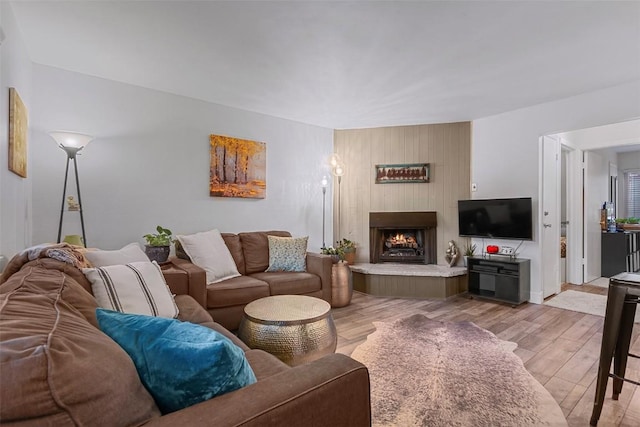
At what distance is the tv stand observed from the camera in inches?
149

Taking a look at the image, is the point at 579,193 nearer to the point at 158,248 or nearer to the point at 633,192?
the point at 633,192

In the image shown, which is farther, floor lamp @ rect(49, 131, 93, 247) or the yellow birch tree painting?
the yellow birch tree painting

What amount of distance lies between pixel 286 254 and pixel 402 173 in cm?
220

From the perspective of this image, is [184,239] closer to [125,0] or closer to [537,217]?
[125,0]

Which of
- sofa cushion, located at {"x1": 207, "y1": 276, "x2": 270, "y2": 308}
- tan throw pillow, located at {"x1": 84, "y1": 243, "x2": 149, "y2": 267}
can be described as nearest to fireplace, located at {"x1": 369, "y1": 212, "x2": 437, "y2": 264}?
sofa cushion, located at {"x1": 207, "y1": 276, "x2": 270, "y2": 308}

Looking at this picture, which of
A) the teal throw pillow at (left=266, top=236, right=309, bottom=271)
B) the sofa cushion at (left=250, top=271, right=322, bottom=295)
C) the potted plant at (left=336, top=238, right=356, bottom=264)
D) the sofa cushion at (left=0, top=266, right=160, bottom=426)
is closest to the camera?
the sofa cushion at (left=0, top=266, right=160, bottom=426)

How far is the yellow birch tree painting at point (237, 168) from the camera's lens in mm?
3859

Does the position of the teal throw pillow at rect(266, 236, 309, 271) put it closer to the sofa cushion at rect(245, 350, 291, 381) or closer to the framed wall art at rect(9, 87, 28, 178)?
the sofa cushion at rect(245, 350, 291, 381)

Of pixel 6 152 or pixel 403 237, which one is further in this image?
pixel 403 237

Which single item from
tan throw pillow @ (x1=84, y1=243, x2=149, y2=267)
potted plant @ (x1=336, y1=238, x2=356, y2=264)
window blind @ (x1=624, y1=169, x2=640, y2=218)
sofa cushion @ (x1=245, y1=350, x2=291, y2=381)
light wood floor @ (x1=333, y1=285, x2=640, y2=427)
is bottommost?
light wood floor @ (x1=333, y1=285, x2=640, y2=427)

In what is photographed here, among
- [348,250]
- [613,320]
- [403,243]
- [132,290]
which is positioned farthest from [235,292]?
[403,243]

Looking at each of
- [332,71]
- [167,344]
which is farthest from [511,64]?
[167,344]

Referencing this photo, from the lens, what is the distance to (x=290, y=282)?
3314 mm

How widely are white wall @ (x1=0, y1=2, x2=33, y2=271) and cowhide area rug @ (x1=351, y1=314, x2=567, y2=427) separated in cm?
241
